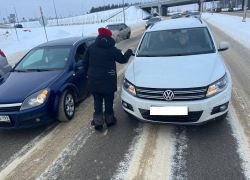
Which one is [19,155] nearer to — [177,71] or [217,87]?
[177,71]

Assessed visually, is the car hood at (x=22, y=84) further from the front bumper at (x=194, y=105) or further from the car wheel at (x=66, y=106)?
the front bumper at (x=194, y=105)

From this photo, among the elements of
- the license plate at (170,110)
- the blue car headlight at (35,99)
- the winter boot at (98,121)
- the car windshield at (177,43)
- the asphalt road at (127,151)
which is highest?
the car windshield at (177,43)

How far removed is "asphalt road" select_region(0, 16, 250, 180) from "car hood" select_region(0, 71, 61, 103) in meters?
0.78

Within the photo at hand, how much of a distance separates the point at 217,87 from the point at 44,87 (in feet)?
9.54

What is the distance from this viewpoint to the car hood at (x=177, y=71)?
3016mm

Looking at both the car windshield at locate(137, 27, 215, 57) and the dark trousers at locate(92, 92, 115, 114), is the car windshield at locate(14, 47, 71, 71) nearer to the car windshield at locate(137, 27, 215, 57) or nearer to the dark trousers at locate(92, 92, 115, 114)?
the dark trousers at locate(92, 92, 115, 114)

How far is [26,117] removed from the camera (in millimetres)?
3404

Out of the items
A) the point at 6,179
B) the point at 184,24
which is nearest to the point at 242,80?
the point at 184,24

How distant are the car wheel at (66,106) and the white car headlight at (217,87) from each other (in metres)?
2.59

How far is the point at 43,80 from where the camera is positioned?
12.8ft

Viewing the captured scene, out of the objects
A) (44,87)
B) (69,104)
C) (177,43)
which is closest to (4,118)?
(44,87)

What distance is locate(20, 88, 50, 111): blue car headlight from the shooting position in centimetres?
343

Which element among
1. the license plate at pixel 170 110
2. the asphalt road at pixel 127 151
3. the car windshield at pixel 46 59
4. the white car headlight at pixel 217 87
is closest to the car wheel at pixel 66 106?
the asphalt road at pixel 127 151

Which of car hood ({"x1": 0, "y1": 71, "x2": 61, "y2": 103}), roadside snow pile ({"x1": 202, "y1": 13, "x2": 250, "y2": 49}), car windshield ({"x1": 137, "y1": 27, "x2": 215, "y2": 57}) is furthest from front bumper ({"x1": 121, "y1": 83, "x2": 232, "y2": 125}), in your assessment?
roadside snow pile ({"x1": 202, "y1": 13, "x2": 250, "y2": 49})
